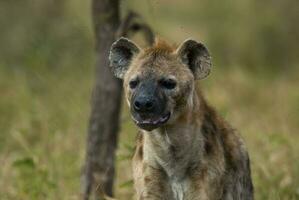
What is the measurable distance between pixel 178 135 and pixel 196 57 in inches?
19.7

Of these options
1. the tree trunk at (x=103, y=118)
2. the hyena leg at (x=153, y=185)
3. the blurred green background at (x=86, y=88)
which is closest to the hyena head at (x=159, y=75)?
the hyena leg at (x=153, y=185)

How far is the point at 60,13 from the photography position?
14.6 m

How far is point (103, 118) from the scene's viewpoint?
8516 millimetres

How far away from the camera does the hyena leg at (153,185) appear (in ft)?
22.0

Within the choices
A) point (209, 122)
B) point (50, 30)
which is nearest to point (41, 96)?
point (50, 30)

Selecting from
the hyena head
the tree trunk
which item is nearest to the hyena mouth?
the hyena head

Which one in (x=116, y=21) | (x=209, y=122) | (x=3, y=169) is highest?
(x=116, y=21)

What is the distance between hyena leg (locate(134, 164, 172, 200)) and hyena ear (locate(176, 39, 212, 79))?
640 mm

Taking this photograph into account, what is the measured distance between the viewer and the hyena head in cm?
633

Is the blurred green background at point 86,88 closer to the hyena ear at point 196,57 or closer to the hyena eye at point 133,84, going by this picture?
the hyena ear at point 196,57

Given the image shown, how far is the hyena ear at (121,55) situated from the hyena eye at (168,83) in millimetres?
466

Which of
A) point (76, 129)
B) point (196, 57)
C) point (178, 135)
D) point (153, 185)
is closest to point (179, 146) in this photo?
point (178, 135)

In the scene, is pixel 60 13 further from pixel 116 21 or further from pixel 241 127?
pixel 116 21

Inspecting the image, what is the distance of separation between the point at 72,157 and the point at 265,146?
1658 millimetres
